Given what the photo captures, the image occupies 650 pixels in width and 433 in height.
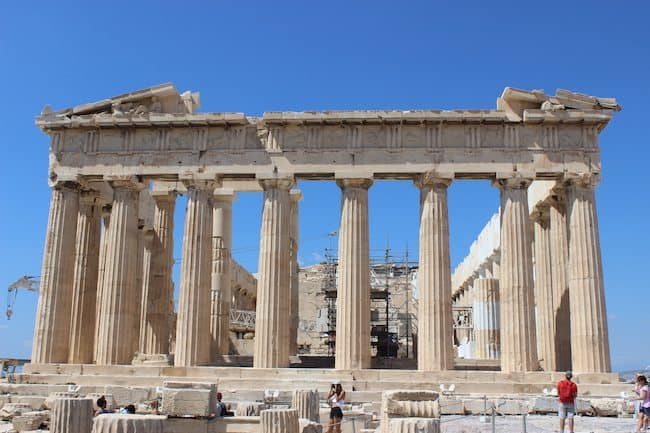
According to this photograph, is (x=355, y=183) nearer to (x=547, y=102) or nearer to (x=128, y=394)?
(x=547, y=102)

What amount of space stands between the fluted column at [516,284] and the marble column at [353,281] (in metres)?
5.48

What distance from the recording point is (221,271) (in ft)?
123

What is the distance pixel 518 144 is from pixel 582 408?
11.5m

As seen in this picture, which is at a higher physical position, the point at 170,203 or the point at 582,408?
the point at 170,203

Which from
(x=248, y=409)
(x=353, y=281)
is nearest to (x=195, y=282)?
(x=353, y=281)

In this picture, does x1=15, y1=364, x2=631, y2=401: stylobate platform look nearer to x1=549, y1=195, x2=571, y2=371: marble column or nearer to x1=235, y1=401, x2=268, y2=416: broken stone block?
x1=549, y1=195, x2=571, y2=371: marble column

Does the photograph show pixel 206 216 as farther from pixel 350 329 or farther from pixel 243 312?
pixel 243 312

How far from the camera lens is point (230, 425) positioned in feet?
56.4

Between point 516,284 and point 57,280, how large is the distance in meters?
19.2

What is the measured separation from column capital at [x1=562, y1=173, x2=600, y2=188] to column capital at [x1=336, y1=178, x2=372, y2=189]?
316 inches

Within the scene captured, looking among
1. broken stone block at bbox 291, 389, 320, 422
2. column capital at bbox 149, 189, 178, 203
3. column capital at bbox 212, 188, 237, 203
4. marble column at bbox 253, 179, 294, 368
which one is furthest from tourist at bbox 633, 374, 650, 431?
column capital at bbox 212, 188, 237, 203

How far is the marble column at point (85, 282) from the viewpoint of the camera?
3291cm

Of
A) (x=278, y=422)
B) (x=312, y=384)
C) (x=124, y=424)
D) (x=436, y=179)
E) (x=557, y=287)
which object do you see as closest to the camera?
(x=124, y=424)

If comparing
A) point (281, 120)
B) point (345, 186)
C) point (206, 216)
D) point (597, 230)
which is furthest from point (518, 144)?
point (206, 216)
